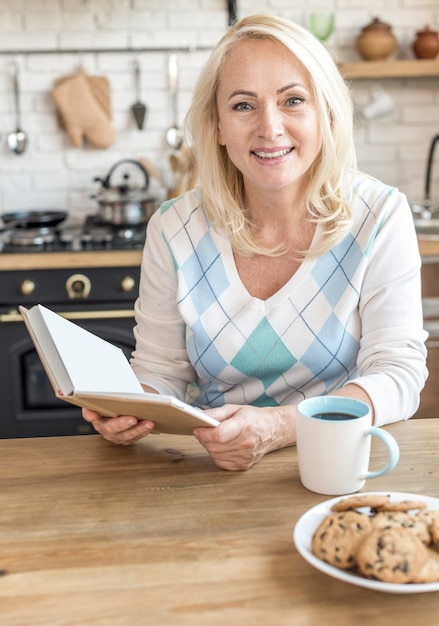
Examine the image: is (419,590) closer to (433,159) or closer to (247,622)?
(247,622)

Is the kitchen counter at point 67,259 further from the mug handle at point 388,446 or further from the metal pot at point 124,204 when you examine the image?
the mug handle at point 388,446

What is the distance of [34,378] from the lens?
307cm

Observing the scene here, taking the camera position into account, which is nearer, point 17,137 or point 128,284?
point 128,284

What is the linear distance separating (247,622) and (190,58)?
298 cm

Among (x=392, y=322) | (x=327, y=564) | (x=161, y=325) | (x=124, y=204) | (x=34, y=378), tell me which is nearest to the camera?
(x=327, y=564)

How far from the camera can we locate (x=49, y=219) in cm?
317

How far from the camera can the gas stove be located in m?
2.98

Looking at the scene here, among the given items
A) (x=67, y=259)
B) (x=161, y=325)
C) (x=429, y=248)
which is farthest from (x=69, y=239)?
(x=161, y=325)

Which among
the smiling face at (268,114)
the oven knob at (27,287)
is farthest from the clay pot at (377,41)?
the smiling face at (268,114)

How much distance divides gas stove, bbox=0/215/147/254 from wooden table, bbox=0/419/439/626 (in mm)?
1696

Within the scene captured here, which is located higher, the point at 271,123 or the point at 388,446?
the point at 271,123

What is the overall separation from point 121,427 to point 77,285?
68.9 inches

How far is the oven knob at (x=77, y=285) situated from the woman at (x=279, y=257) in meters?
1.25

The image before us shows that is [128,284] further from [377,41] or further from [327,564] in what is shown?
[327,564]
